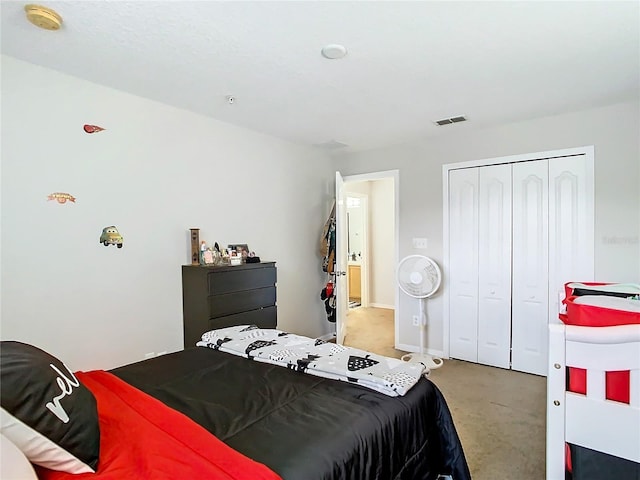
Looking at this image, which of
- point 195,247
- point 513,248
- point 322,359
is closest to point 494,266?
point 513,248

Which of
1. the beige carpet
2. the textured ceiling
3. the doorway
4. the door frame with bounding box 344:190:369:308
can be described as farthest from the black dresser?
the door frame with bounding box 344:190:369:308

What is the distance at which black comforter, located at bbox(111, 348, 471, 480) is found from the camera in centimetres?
112

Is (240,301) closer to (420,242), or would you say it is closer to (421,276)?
(421,276)

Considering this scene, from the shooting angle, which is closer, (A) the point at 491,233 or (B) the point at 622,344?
(B) the point at 622,344

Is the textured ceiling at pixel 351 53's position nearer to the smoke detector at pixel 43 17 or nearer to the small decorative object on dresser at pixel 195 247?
the smoke detector at pixel 43 17

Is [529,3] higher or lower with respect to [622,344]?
higher

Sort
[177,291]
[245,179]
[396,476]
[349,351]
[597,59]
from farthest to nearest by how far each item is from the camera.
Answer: [245,179]
[177,291]
[597,59]
[349,351]
[396,476]

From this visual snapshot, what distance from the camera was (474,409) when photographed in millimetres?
2693

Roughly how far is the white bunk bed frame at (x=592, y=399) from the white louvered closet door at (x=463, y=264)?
2.62 metres

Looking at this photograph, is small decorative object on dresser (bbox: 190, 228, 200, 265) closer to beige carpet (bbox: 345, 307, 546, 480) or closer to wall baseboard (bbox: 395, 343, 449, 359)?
beige carpet (bbox: 345, 307, 546, 480)

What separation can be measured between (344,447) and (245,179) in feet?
9.38

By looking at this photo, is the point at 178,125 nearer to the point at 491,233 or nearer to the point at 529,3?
the point at 529,3

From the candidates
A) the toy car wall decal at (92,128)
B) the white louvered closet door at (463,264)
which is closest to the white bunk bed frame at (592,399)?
the white louvered closet door at (463,264)

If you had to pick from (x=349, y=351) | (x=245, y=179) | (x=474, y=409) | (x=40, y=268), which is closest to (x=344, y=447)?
(x=349, y=351)
